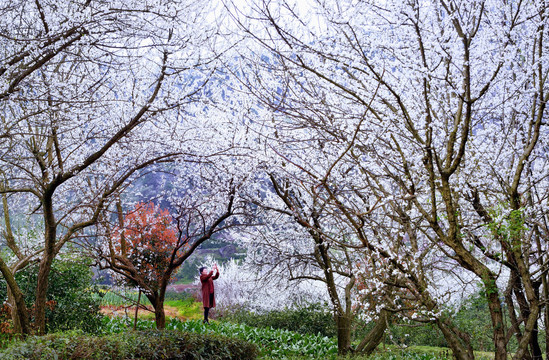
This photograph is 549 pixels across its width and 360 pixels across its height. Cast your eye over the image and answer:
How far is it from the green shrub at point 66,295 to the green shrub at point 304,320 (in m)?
4.93

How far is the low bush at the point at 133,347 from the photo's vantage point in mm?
→ 4164

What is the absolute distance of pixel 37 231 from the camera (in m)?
9.08

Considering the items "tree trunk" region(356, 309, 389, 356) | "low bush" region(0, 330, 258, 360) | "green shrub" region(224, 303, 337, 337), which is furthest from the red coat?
"tree trunk" region(356, 309, 389, 356)

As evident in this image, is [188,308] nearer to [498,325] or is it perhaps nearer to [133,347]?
[133,347]

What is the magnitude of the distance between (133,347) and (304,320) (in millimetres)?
6869

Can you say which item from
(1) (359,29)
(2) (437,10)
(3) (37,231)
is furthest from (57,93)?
(3) (37,231)

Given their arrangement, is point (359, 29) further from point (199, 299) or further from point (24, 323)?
point (199, 299)

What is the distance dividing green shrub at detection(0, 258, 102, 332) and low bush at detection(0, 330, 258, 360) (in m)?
2.43

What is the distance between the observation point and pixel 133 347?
16.6 feet

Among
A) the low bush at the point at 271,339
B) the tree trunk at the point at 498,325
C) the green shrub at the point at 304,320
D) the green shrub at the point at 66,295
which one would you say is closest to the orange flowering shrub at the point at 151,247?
the low bush at the point at 271,339

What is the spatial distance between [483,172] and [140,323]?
7.61 metres

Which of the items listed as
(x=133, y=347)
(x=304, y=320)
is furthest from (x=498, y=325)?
(x=304, y=320)

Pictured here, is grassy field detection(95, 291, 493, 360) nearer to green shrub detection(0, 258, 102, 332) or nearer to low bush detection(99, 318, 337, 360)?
low bush detection(99, 318, 337, 360)

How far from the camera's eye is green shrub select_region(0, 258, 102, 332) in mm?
7465
